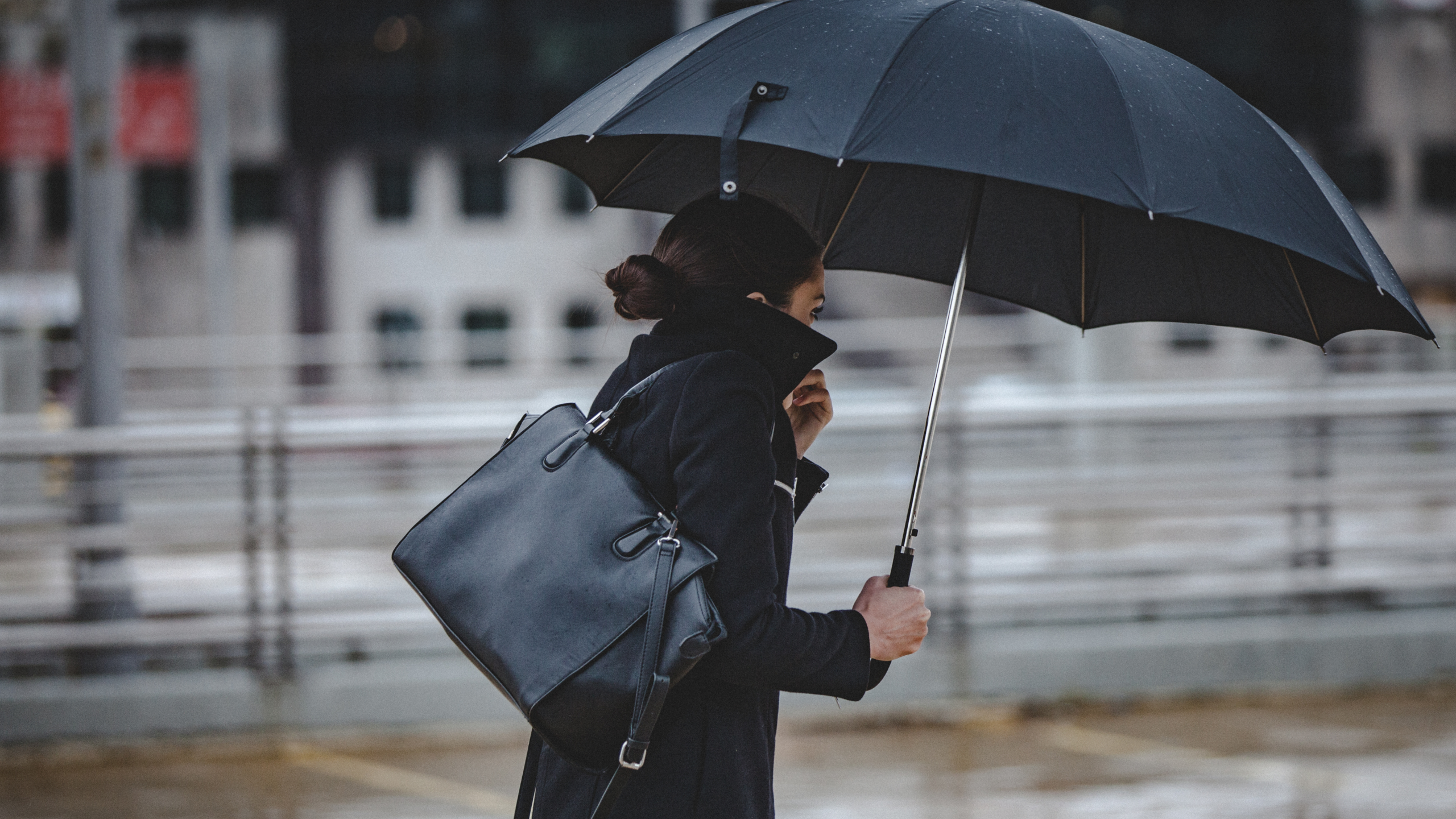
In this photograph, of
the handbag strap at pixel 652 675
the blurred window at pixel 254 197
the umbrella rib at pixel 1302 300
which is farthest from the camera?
the blurred window at pixel 254 197

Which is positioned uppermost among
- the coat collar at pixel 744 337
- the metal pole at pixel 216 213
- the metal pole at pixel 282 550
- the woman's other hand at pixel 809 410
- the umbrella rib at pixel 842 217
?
the metal pole at pixel 216 213

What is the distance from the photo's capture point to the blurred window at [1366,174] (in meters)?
37.5

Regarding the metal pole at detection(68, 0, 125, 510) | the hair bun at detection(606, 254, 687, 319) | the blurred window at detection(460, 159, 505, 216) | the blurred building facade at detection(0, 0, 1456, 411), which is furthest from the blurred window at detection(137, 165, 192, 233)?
the hair bun at detection(606, 254, 687, 319)

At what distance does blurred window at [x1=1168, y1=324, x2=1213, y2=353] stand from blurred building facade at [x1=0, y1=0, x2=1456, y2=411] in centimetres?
1370

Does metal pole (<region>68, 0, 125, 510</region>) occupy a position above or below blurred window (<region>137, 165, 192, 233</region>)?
below

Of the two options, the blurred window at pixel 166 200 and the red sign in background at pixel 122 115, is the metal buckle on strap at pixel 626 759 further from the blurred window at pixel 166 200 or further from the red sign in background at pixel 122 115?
the blurred window at pixel 166 200

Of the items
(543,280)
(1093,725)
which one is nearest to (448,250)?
(543,280)

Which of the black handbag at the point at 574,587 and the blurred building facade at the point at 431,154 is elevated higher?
the blurred building facade at the point at 431,154

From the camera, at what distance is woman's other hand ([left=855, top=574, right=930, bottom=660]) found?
7.89 feet

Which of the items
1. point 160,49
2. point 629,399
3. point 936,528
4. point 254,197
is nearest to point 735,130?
point 629,399

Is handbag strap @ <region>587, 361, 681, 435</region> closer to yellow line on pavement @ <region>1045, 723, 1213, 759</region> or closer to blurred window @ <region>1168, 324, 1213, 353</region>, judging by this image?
yellow line on pavement @ <region>1045, 723, 1213, 759</region>

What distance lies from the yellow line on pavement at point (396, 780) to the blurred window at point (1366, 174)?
35.5m

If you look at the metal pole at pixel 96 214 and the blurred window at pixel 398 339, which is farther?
the blurred window at pixel 398 339

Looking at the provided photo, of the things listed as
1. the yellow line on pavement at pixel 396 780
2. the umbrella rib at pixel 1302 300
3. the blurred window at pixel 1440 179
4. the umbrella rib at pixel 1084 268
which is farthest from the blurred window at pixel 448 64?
the umbrella rib at pixel 1302 300
